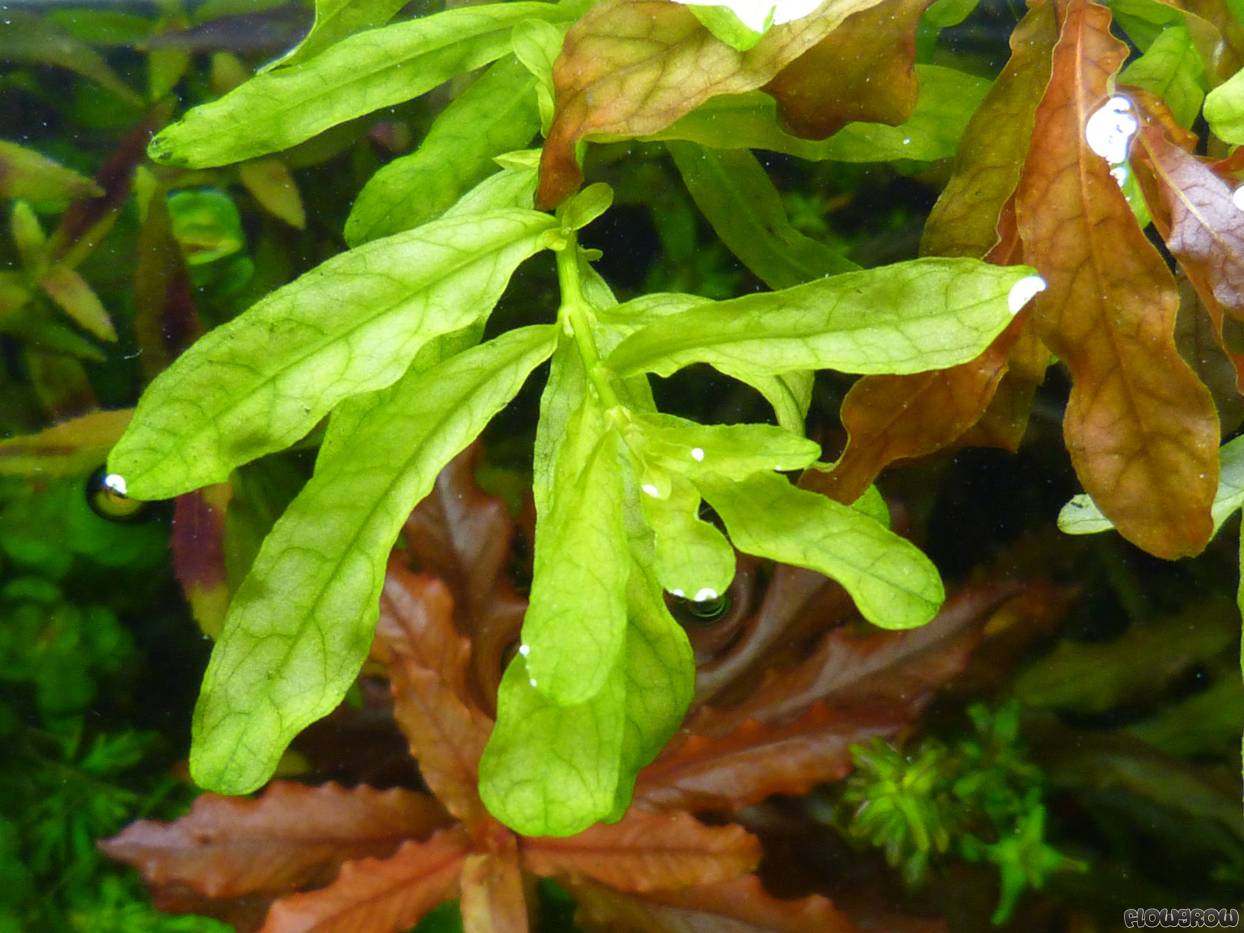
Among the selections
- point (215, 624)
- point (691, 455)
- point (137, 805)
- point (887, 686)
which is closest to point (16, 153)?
point (215, 624)

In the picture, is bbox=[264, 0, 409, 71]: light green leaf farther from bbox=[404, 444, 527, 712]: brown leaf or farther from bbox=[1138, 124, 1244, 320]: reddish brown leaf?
bbox=[1138, 124, 1244, 320]: reddish brown leaf

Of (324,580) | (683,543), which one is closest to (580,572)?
(683,543)

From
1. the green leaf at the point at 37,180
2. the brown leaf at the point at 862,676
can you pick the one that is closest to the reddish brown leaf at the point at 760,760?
the brown leaf at the point at 862,676

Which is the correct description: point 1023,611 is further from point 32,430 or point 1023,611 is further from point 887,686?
point 32,430

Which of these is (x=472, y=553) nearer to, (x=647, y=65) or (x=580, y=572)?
(x=580, y=572)

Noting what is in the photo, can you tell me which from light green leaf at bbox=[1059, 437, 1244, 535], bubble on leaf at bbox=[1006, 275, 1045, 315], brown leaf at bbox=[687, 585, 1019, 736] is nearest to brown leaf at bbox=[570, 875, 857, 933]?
brown leaf at bbox=[687, 585, 1019, 736]

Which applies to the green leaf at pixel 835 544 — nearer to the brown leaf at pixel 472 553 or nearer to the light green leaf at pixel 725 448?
the light green leaf at pixel 725 448
